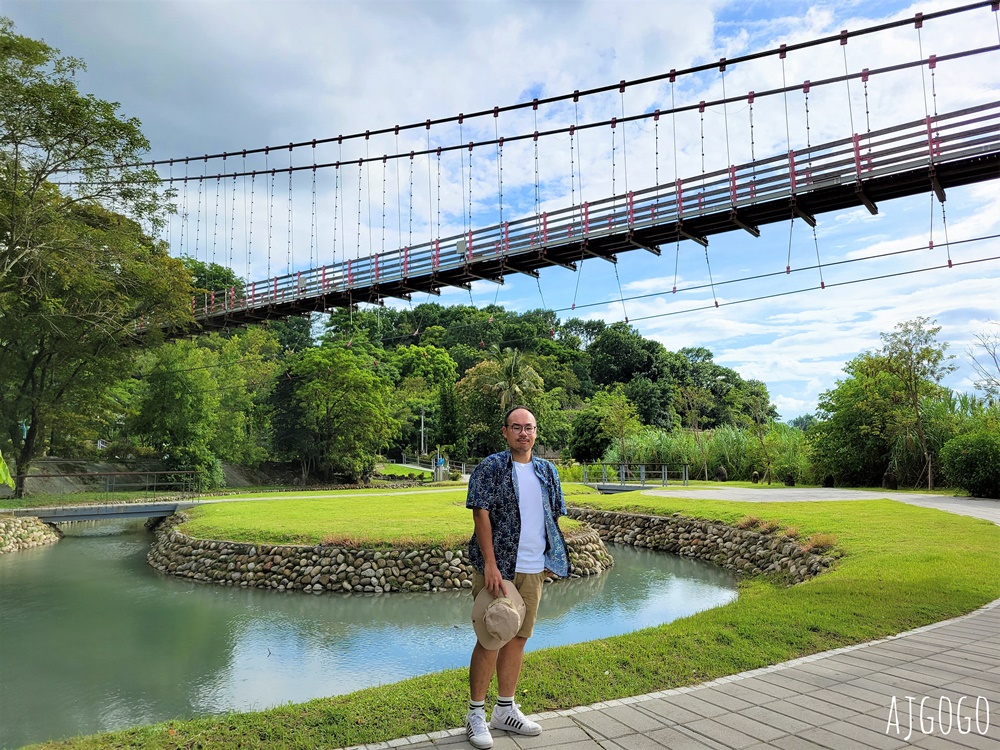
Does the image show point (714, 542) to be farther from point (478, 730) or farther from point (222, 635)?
point (478, 730)

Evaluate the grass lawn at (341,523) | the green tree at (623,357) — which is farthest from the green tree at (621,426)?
the green tree at (623,357)

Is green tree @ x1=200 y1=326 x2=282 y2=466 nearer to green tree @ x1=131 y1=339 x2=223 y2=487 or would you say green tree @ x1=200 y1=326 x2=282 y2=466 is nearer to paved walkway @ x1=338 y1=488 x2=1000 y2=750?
green tree @ x1=131 y1=339 x2=223 y2=487

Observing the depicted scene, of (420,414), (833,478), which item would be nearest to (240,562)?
(833,478)

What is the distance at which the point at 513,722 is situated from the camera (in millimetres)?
3107

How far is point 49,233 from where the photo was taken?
15.9 metres

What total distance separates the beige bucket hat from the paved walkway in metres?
0.50

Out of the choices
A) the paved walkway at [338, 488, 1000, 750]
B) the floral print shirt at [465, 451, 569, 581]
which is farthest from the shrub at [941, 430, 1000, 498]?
the floral print shirt at [465, 451, 569, 581]

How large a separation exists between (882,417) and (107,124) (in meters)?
23.1

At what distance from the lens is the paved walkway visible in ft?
9.64

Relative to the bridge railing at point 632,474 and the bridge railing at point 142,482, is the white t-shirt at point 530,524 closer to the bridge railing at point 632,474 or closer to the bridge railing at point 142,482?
the bridge railing at point 142,482

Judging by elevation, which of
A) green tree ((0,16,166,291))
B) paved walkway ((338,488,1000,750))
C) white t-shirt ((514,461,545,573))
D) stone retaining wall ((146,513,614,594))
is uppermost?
green tree ((0,16,166,291))

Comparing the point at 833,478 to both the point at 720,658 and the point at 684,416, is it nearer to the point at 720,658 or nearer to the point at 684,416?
the point at 720,658

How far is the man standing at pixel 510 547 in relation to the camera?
3004 mm

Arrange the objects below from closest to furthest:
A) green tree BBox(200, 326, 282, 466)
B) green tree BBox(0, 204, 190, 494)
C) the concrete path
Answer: the concrete path, green tree BBox(0, 204, 190, 494), green tree BBox(200, 326, 282, 466)
